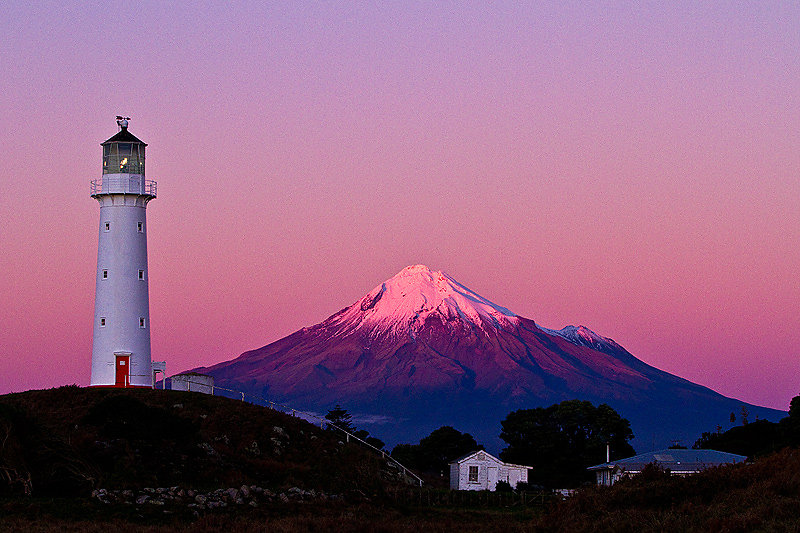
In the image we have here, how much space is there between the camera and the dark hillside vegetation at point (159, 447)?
4769 centimetres

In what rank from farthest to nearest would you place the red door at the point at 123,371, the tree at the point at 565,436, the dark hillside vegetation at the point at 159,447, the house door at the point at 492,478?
the tree at the point at 565,436
the house door at the point at 492,478
the red door at the point at 123,371
the dark hillside vegetation at the point at 159,447

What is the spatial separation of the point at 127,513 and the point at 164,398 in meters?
21.2

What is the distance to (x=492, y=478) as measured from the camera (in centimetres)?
6994

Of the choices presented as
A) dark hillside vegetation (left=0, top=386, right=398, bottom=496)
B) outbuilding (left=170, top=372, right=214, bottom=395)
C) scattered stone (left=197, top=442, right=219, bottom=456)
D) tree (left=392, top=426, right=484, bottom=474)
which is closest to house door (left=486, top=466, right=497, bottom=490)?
dark hillside vegetation (left=0, top=386, right=398, bottom=496)

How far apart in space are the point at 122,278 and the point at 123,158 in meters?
7.44

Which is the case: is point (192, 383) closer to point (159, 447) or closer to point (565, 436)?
point (159, 447)

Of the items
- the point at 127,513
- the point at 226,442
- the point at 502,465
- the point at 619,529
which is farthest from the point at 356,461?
the point at 619,529

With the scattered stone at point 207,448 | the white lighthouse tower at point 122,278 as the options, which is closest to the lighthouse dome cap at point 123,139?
the white lighthouse tower at point 122,278

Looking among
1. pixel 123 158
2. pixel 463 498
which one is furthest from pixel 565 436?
pixel 123 158

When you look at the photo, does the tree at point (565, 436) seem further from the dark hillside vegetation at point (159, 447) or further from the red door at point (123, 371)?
the red door at point (123, 371)

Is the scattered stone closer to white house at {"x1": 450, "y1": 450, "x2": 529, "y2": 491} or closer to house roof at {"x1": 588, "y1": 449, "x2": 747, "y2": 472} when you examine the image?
white house at {"x1": 450, "y1": 450, "x2": 529, "y2": 491}

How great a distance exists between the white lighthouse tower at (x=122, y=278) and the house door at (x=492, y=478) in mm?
19878

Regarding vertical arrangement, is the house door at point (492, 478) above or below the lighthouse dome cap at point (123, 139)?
below

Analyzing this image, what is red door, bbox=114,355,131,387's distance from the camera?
6669cm
